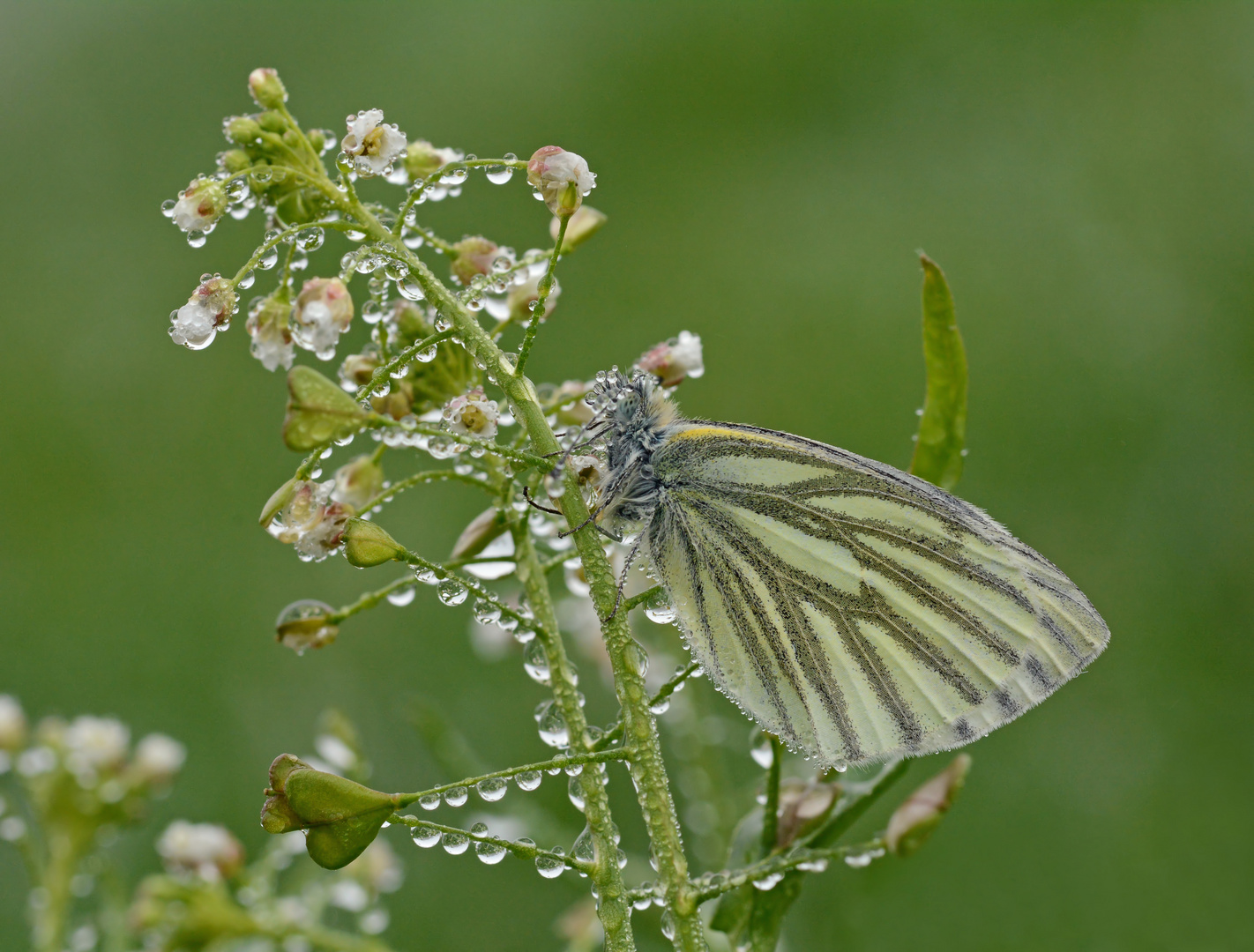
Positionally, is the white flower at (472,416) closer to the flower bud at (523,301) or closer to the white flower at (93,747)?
the flower bud at (523,301)

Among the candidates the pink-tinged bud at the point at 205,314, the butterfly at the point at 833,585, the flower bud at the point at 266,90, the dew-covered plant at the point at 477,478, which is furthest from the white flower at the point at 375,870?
the flower bud at the point at 266,90

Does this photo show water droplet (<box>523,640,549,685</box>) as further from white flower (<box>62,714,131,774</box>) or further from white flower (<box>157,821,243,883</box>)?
white flower (<box>62,714,131,774</box>)

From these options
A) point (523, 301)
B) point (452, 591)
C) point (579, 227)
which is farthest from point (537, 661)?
point (579, 227)

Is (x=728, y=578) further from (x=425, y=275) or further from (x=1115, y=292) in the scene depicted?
(x=1115, y=292)

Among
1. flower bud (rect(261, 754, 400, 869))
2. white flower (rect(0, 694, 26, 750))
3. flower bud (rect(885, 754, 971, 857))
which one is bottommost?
flower bud (rect(885, 754, 971, 857))

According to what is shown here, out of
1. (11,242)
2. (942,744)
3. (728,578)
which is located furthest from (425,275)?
(11,242)

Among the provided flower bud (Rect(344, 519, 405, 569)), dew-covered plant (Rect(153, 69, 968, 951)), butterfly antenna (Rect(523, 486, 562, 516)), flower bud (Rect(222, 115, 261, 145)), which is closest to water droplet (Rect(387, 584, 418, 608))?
dew-covered plant (Rect(153, 69, 968, 951))

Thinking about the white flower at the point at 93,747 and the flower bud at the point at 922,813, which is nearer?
the flower bud at the point at 922,813
